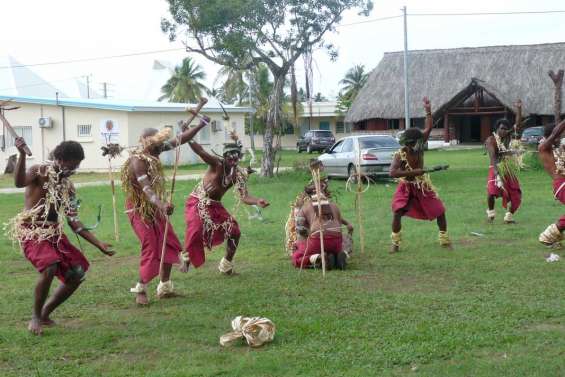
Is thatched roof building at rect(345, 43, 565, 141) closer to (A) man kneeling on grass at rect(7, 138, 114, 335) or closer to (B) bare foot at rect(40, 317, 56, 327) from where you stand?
(A) man kneeling on grass at rect(7, 138, 114, 335)

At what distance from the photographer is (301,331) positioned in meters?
6.23

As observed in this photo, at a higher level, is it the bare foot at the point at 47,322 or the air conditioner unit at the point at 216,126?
the air conditioner unit at the point at 216,126

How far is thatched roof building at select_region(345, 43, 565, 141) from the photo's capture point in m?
47.4

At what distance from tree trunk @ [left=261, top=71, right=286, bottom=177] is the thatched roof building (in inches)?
948

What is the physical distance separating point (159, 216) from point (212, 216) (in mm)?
1103

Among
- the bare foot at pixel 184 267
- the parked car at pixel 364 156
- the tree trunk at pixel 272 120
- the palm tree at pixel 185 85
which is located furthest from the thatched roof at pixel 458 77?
the bare foot at pixel 184 267

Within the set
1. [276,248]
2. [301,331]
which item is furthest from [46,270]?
[276,248]

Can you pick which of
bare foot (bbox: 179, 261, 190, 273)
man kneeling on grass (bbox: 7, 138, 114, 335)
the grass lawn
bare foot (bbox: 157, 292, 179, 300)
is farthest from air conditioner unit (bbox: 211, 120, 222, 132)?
man kneeling on grass (bbox: 7, 138, 114, 335)

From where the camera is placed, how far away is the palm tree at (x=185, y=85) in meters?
61.9

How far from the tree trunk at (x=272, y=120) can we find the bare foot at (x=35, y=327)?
18.0 metres

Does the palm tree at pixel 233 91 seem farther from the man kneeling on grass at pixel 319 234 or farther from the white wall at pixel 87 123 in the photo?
the man kneeling on grass at pixel 319 234

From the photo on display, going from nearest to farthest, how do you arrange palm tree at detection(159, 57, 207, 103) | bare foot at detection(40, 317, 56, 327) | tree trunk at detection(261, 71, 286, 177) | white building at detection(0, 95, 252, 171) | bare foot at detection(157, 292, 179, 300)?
bare foot at detection(40, 317, 56, 327), bare foot at detection(157, 292, 179, 300), tree trunk at detection(261, 71, 286, 177), white building at detection(0, 95, 252, 171), palm tree at detection(159, 57, 207, 103)

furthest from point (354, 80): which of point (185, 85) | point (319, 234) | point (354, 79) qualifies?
point (319, 234)

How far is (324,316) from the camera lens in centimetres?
673
